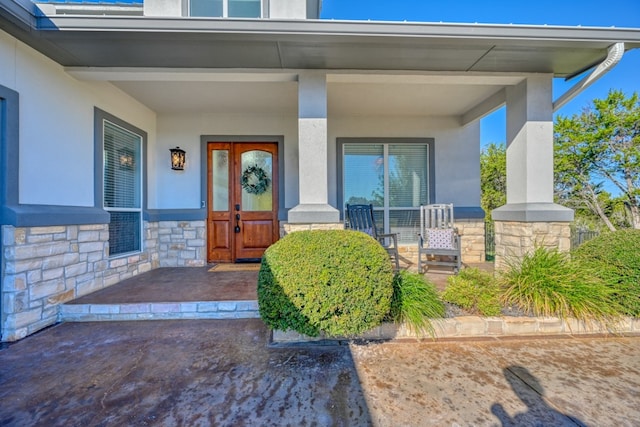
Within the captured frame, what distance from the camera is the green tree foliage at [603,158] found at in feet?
22.5

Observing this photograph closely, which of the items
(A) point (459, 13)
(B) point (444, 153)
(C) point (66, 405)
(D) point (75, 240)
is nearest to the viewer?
(C) point (66, 405)

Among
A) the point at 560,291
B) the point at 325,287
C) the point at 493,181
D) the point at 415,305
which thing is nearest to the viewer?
the point at 325,287

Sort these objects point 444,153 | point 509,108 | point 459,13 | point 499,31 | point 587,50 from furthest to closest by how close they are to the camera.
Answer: point 459,13, point 444,153, point 509,108, point 587,50, point 499,31

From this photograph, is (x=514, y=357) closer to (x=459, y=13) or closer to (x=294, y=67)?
(x=294, y=67)

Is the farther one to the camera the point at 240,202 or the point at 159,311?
the point at 240,202

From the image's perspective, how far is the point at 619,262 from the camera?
8.21 feet

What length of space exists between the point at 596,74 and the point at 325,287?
3.50 meters

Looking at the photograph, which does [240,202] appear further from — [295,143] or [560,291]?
[560,291]

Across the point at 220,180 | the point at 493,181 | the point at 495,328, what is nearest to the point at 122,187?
the point at 220,180

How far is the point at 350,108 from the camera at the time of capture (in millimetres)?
4465

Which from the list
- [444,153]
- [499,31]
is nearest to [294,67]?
[499,31]

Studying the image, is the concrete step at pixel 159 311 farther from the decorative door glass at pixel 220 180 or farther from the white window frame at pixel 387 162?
the white window frame at pixel 387 162

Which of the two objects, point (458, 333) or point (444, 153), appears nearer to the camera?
point (458, 333)

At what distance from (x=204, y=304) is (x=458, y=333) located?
2.33 m
